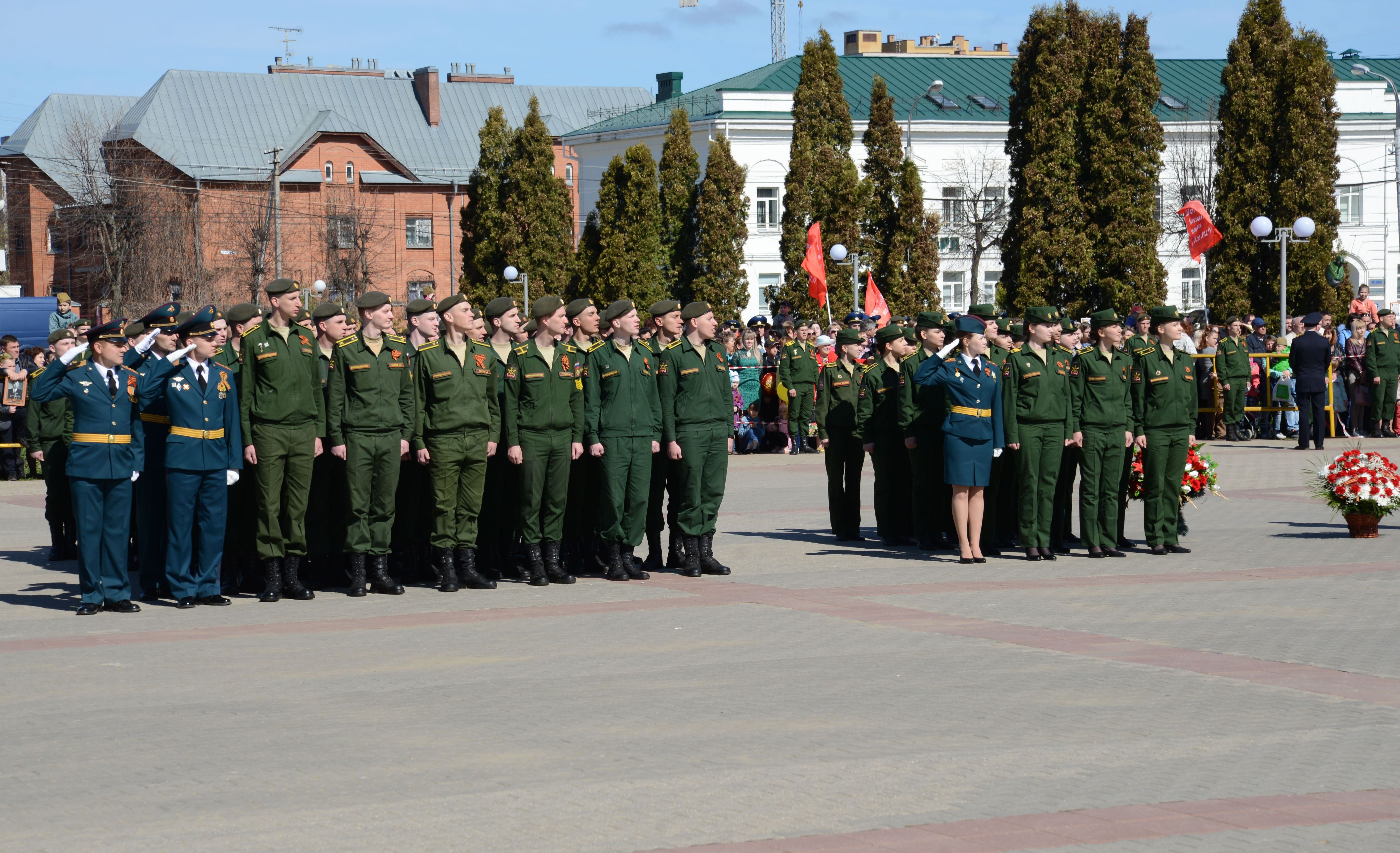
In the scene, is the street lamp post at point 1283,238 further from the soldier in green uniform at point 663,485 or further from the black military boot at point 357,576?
the black military boot at point 357,576

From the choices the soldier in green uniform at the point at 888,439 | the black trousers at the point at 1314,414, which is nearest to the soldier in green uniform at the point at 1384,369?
the black trousers at the point at 1314,414

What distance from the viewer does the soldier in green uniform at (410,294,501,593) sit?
11992 mm

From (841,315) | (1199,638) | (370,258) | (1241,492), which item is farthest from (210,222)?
(1199,638)

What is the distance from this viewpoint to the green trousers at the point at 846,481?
49.9 feet

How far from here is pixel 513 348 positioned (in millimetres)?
12523

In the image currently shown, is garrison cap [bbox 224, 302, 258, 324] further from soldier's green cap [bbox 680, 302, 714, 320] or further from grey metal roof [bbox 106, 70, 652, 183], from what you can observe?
grey metal roof [bbox 106, 70, 652, 183]

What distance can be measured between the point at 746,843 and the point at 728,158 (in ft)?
152

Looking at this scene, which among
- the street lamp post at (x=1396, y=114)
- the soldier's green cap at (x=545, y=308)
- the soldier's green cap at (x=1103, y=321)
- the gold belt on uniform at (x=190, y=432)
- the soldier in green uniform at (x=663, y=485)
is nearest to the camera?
the gold belt on uniform at (x=190, y=432)

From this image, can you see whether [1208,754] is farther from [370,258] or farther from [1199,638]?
[370,258]

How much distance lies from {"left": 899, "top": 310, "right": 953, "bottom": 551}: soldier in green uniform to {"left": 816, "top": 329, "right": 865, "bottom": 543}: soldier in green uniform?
0.71m

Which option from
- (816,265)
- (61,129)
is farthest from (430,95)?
(816,265)

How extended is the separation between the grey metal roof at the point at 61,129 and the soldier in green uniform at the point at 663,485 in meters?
67.2

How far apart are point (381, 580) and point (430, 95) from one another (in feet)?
255

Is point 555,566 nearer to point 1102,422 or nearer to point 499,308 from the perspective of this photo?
point 499,308
